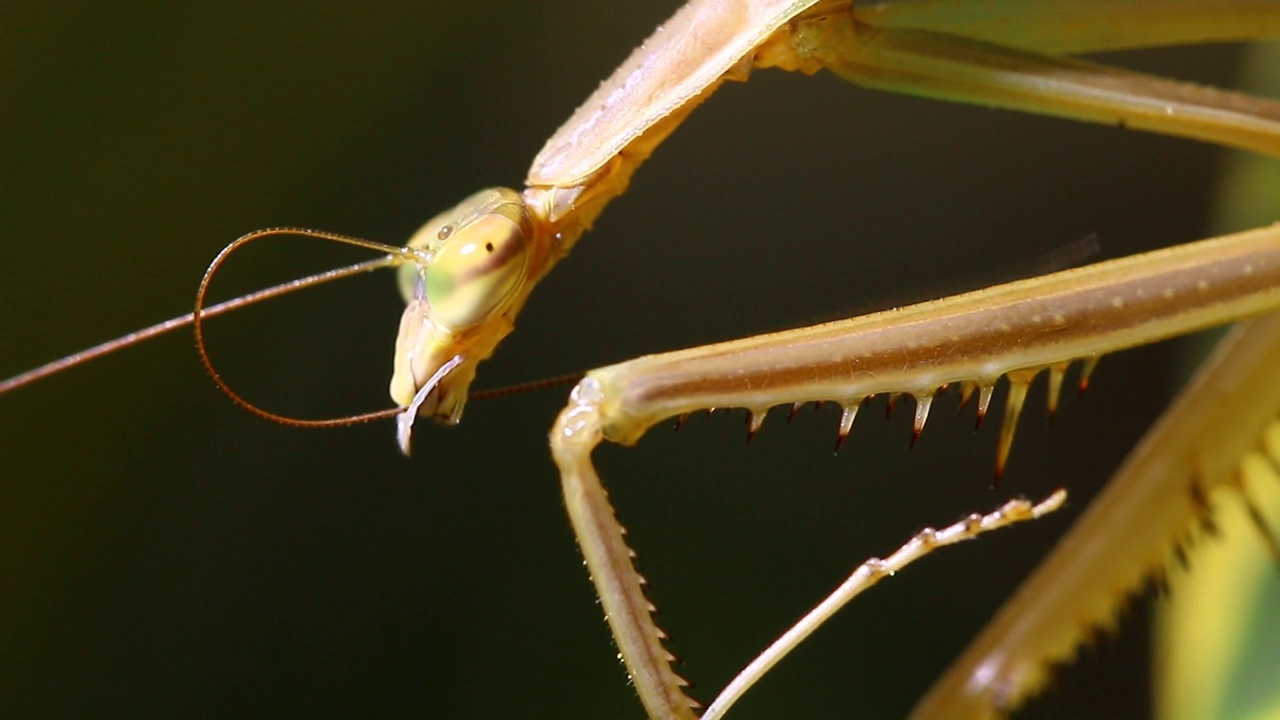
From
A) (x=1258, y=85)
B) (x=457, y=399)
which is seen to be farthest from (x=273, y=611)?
(x=1258, y=85)

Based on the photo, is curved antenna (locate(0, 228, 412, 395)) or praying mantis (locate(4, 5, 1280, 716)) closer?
curved antenna (locate(0, 228, 412, 395))

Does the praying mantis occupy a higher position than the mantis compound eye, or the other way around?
the praying mantis

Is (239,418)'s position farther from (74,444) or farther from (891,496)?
(891,496)

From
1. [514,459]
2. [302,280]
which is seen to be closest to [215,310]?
[302,280]

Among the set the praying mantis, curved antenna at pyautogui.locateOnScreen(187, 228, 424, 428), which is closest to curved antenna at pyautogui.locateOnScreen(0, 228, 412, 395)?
curved antenna at pyautogui.locateOnScreen(187, 228, 424, 428)

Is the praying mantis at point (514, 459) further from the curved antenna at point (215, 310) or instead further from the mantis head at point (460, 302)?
the mantis head at point (460, 302)

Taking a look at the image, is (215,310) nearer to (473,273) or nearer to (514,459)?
(473,273)

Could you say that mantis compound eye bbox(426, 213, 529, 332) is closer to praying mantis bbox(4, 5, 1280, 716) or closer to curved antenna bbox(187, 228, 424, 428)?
curved antenna bbox(187, 228, 424, 428)

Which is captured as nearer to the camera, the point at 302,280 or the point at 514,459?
the point at 302,280
